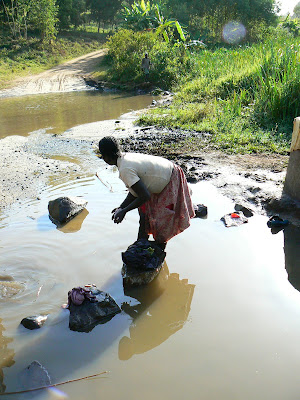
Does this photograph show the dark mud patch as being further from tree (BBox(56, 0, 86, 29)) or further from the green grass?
tree (BBox(56, 0, 86, 29))

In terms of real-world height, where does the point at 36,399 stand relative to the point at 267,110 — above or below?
below

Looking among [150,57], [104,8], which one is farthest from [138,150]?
[104,8]

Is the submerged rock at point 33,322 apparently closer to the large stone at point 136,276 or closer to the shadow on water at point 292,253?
the large stone at point 136,276

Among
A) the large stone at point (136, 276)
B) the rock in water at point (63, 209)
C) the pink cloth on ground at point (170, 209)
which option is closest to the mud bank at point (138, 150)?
the rock in water at point (63, 209)

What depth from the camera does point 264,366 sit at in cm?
236

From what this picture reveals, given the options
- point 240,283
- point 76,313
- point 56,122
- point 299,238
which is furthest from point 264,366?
point 56,122

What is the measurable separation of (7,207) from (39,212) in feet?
1.64

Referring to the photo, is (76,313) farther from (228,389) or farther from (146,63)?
(146,63)

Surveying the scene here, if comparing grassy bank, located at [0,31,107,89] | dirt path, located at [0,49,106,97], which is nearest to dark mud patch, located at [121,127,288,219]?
dirt path, located at [0,49,106,97]

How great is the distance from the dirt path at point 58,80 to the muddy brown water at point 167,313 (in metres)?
15.5

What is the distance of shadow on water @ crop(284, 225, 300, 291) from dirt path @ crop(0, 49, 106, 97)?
16.2 metres

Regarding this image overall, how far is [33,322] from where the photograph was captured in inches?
107

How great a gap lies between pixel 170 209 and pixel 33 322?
1417mm

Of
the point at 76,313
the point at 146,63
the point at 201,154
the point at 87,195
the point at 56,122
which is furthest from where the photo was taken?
the point at 146,63
